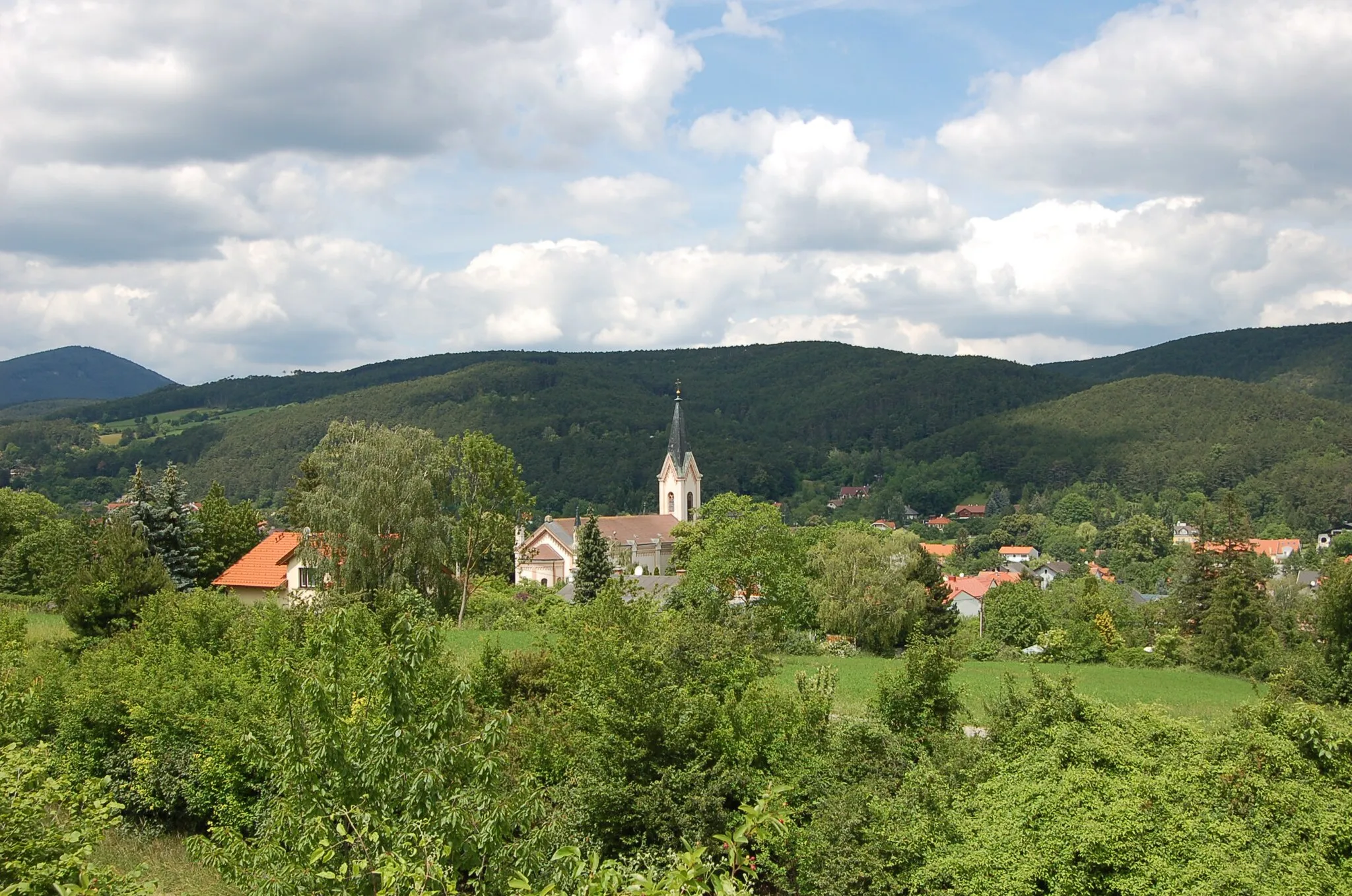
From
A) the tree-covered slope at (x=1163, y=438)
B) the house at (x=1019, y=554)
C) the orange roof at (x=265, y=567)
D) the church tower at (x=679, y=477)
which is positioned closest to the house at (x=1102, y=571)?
the house at (x=1019, y=554)

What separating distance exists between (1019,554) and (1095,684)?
10967cm

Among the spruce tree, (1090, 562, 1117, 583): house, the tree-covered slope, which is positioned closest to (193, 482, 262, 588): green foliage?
the spruce tree

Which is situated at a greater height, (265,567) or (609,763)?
(265,567)

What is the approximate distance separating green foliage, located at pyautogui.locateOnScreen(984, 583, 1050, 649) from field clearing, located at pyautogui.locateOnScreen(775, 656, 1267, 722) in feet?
51.4

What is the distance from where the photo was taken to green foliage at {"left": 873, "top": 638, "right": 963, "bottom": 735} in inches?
658

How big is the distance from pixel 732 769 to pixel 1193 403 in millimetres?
180510

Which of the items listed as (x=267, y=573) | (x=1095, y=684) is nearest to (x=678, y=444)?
(x=267, y=573)

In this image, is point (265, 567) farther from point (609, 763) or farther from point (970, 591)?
point (970, 591)

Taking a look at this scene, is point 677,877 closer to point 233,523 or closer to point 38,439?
point 233,523

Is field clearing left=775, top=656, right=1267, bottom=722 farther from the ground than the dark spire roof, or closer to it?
closer to it

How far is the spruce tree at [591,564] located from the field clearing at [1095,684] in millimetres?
15966

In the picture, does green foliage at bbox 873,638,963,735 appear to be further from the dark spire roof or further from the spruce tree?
the dark spire roof

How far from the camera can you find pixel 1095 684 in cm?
2770

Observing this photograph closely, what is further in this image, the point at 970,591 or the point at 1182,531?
the point at 1182,531
